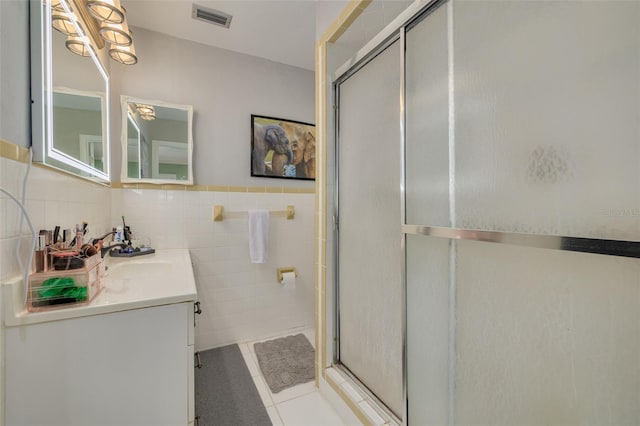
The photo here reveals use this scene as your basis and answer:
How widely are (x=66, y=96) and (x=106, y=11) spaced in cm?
57

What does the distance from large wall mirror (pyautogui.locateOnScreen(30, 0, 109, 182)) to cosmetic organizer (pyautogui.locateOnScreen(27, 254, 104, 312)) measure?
1.32 ft

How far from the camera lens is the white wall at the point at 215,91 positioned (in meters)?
1.94

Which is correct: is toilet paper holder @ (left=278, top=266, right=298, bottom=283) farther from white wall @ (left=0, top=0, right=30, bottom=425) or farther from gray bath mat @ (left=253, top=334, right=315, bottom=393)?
white wall @ (left=0, top=0, right=30, bottom=425)

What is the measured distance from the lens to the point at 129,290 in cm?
103

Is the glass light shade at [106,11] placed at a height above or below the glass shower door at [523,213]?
above

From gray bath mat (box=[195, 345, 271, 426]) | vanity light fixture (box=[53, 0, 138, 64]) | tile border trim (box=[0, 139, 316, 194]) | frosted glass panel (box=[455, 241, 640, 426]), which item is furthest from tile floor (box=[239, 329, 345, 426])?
vanity light fixture (box=[53, 0, 138, 64])

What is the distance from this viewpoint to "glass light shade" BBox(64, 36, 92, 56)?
117cm

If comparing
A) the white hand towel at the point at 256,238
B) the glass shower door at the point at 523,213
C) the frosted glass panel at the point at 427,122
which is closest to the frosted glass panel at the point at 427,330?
the glass shower door at the point at 523,213

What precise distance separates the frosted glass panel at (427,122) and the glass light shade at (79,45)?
1.49 meters

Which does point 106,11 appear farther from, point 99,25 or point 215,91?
point 215,91

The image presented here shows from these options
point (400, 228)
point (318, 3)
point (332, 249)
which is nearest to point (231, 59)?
point (318, 3)

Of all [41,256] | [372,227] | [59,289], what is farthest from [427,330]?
[41,256]

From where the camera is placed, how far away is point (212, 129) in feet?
7.02

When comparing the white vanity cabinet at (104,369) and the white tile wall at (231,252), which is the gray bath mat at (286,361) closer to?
the white tile wall at (231,252)
